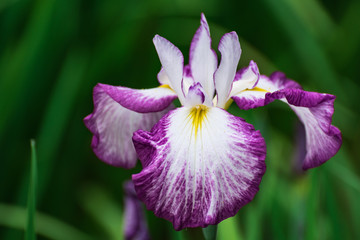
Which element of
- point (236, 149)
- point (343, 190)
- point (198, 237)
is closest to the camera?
point (236, 149)

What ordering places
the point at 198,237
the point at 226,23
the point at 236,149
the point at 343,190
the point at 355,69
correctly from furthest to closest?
the point at 355,69
the point at 226,23
the point at 198,237
the point at 343,190
the point at 236,149

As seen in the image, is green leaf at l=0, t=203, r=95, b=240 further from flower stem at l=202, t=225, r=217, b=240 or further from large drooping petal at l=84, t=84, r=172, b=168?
flower stem at l=202, t=225, r=217, b=240

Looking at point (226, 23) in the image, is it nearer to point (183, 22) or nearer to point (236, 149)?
point (183, 22)

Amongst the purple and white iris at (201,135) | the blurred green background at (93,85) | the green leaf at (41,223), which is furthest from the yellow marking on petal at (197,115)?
the green leaf at (41,223)

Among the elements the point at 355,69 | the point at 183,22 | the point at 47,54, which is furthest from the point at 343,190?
the point at 47,54

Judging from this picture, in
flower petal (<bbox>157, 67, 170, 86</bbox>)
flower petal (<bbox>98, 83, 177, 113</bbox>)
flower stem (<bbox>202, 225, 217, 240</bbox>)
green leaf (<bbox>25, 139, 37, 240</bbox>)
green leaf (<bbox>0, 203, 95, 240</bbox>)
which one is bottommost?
green leaf (<bbox>0, 203, 95, 240</bbox>)

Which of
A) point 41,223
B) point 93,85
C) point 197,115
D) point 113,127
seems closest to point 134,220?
point 113,127

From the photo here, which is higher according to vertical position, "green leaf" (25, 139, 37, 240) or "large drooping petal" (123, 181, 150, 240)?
"green leaf" (25, 139, 37, 240)

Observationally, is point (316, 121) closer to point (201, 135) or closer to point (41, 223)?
point (201, 135)

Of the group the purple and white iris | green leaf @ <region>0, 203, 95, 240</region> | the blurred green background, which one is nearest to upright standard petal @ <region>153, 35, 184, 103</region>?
the purple and white iris
